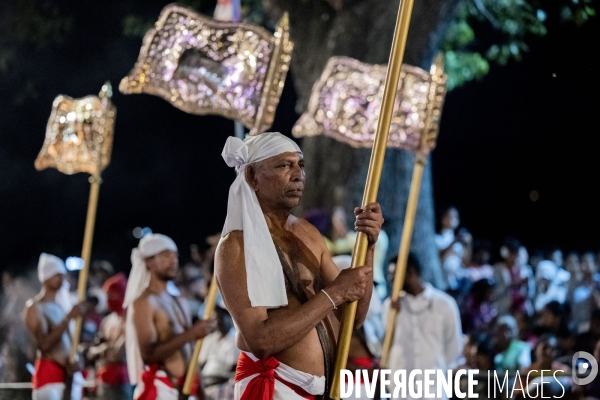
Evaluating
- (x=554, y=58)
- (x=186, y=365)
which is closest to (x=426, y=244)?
(x=186, y=365)

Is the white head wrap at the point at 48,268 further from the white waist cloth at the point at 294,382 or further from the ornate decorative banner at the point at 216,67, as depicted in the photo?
the white waist cloth at the point at 294,382

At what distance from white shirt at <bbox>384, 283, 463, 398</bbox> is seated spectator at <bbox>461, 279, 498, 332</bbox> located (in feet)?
7.21

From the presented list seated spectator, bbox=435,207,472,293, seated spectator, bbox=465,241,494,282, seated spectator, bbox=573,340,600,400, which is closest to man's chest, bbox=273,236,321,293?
seated spectator, bbox=573,340,600,400

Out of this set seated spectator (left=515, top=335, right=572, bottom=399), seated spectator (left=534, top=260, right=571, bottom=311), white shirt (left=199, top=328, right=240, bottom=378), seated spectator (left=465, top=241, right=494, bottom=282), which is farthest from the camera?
seated spectator (left=465, top=241, right=494, bottom=282)

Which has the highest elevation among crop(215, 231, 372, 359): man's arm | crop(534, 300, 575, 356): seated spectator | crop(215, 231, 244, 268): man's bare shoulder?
crop(534, 300, 575, 356): seated spectator

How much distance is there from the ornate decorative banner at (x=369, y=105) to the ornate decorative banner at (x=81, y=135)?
6.89 feet

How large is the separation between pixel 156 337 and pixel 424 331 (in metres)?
2.47

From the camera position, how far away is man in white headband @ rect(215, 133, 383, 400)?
4039 mm

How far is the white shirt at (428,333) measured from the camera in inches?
318

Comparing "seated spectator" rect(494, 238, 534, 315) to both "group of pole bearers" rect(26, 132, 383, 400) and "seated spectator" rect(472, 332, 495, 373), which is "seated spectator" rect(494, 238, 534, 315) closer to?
"seated spectator" rect(472, 332, 495, 373)

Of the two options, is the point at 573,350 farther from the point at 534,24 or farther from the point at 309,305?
the point at 534,24

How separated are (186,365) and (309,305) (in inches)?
135

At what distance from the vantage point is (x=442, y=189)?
23000 millimetres

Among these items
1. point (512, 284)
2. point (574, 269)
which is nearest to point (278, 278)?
point (512, 284)
